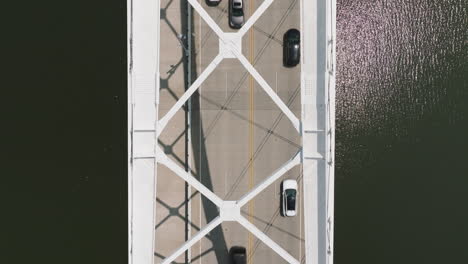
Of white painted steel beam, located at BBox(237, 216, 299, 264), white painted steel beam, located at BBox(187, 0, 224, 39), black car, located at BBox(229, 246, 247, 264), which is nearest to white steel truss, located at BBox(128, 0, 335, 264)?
white painted steel beam, located at BBox(237, 216, 299, 264)

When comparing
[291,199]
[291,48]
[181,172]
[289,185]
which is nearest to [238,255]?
[291,199]

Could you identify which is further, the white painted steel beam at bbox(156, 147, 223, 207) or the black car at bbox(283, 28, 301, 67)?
the black car at bbox(283, 28, 301, 67)

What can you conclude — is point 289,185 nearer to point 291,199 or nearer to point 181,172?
point 291,199

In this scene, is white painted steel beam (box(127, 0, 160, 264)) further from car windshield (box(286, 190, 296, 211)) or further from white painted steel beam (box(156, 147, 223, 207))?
car windshield (box(286, 190, 296, 211))

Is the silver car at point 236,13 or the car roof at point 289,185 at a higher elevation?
the silver car at point 236,13

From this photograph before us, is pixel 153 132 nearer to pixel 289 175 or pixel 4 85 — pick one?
pixel 289 175

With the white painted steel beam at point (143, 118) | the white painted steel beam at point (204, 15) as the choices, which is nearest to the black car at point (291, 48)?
the white painted steel beam at point (204, 15)

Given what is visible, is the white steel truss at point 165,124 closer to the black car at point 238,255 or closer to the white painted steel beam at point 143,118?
the white painted steel beam at point 143,118
